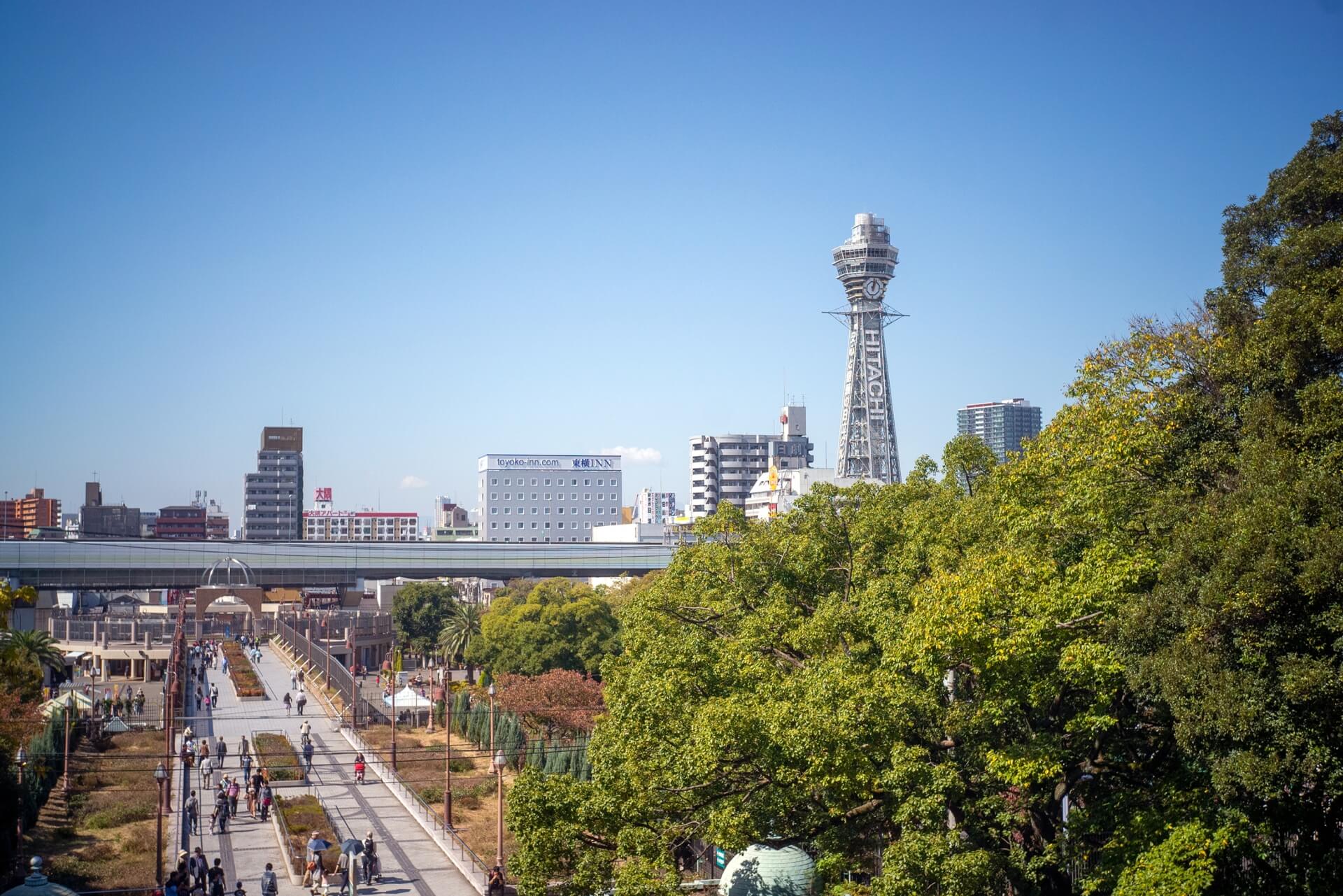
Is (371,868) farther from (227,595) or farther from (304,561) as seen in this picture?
(304,561)

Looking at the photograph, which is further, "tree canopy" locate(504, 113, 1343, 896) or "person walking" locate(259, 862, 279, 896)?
"person walking" locate(259, 862, 279, 896)

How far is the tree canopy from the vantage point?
17.3 m

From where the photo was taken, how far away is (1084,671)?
2014cm

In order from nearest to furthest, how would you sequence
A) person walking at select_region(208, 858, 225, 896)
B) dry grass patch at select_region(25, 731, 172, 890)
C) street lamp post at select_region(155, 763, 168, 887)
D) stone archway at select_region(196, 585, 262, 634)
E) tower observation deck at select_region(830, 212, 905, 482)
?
person walking at select_region(208, 858, 225, 896) → street lamp post at select_region(155, 763, 168, 887) → dry grass patch at select_region(25, 731, 172, 890) → stone archway at select_region(196, 585, 262, 634) → tower observation deck at select_region(830, 212, 905, 482)

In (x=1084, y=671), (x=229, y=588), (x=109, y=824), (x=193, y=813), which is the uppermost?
(x=1084, y=671)

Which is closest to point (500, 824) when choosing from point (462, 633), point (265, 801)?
point (265, 801)

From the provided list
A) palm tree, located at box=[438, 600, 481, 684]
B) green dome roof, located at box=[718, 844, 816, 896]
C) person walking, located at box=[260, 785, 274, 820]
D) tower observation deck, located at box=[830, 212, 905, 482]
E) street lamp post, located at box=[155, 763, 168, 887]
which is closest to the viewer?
Result: green dome roof, located at box=[718, 844, 816, 896]

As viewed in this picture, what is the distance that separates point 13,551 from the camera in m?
92.2

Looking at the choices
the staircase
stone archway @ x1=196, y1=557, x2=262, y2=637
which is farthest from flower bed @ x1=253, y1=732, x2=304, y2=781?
stone archway @ x1=196, y1=557, x2=262, y2=637

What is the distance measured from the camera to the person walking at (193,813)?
3434 centimetres

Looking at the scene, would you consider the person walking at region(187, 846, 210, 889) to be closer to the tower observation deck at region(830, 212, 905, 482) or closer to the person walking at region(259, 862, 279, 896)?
the person walking at region(259, 862, 279, 896)

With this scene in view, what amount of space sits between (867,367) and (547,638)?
11622cm

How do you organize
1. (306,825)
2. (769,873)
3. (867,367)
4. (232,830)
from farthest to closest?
1. (867,367)
2. (232,830)
3. (306,825)
4. (769,873)

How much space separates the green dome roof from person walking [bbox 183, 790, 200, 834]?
677 inches
